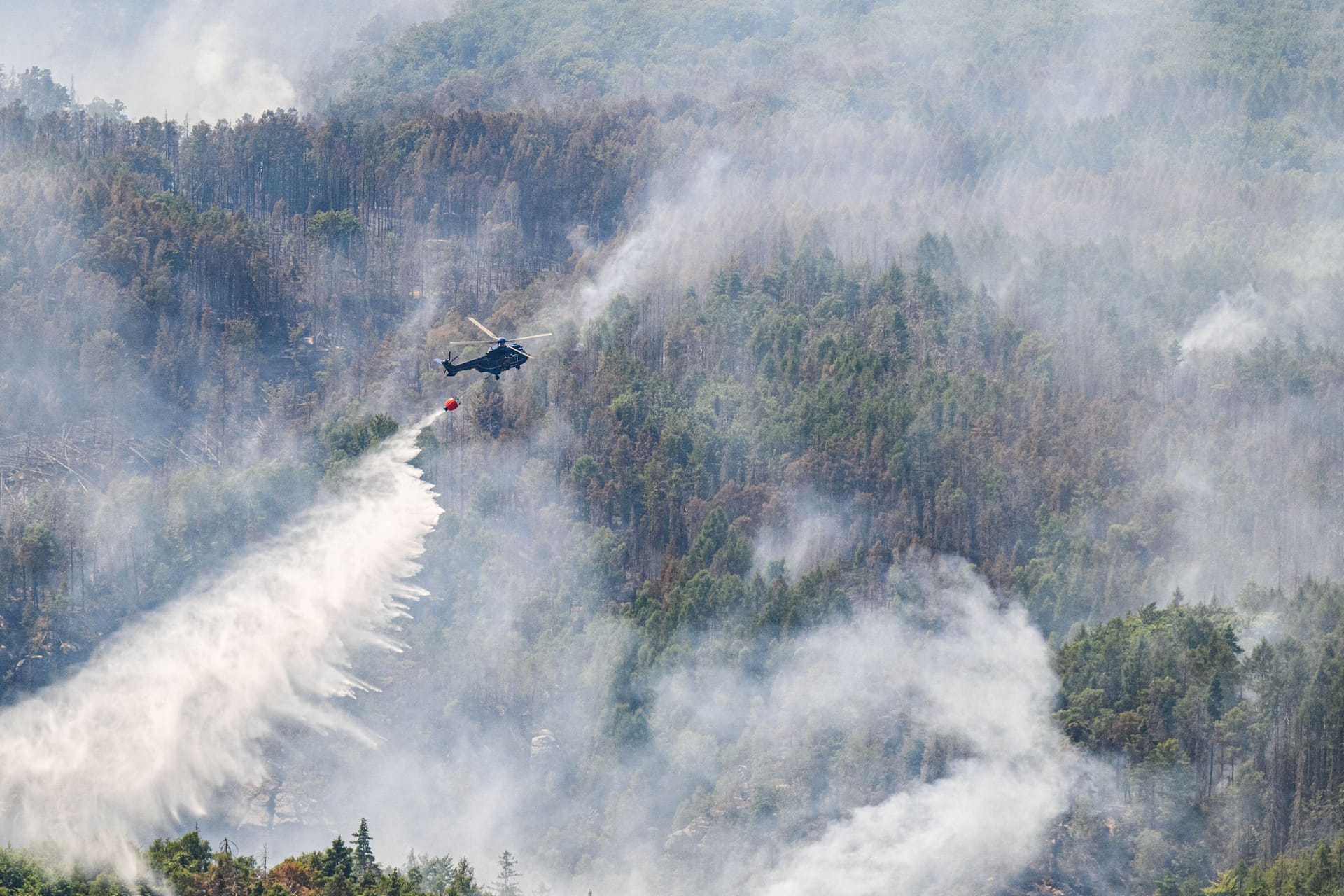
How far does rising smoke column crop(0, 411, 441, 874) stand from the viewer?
432 feet

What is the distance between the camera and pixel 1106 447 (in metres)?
171

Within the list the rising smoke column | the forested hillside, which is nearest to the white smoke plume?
the forested hillside

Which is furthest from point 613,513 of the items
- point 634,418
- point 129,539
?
point 129,539

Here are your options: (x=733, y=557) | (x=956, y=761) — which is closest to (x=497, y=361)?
(x=956, y=761)

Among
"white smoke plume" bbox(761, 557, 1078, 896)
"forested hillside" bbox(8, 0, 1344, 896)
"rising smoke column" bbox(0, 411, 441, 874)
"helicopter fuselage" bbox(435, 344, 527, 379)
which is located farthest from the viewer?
"rising smoke column" bbox(0, 411, 441, 874)

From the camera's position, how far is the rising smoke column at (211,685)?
131750 mm

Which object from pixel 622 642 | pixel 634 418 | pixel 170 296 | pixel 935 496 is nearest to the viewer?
pixel 622 642

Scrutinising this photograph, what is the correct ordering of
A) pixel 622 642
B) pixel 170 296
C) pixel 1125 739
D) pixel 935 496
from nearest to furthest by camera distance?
pixel 1125 739 < pixel 622 642 < pixel 935 496 < pixel 170 296

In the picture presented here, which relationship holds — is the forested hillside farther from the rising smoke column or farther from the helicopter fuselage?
the helicopter fuselage

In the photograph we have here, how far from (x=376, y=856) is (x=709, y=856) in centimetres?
2123

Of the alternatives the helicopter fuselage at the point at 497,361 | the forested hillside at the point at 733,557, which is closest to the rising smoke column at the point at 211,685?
the forested hillside at the point at 733,557

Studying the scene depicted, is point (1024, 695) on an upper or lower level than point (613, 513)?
lower

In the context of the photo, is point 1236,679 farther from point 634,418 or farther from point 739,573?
point 634,418

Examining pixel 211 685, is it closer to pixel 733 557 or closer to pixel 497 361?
pixel 733 557
